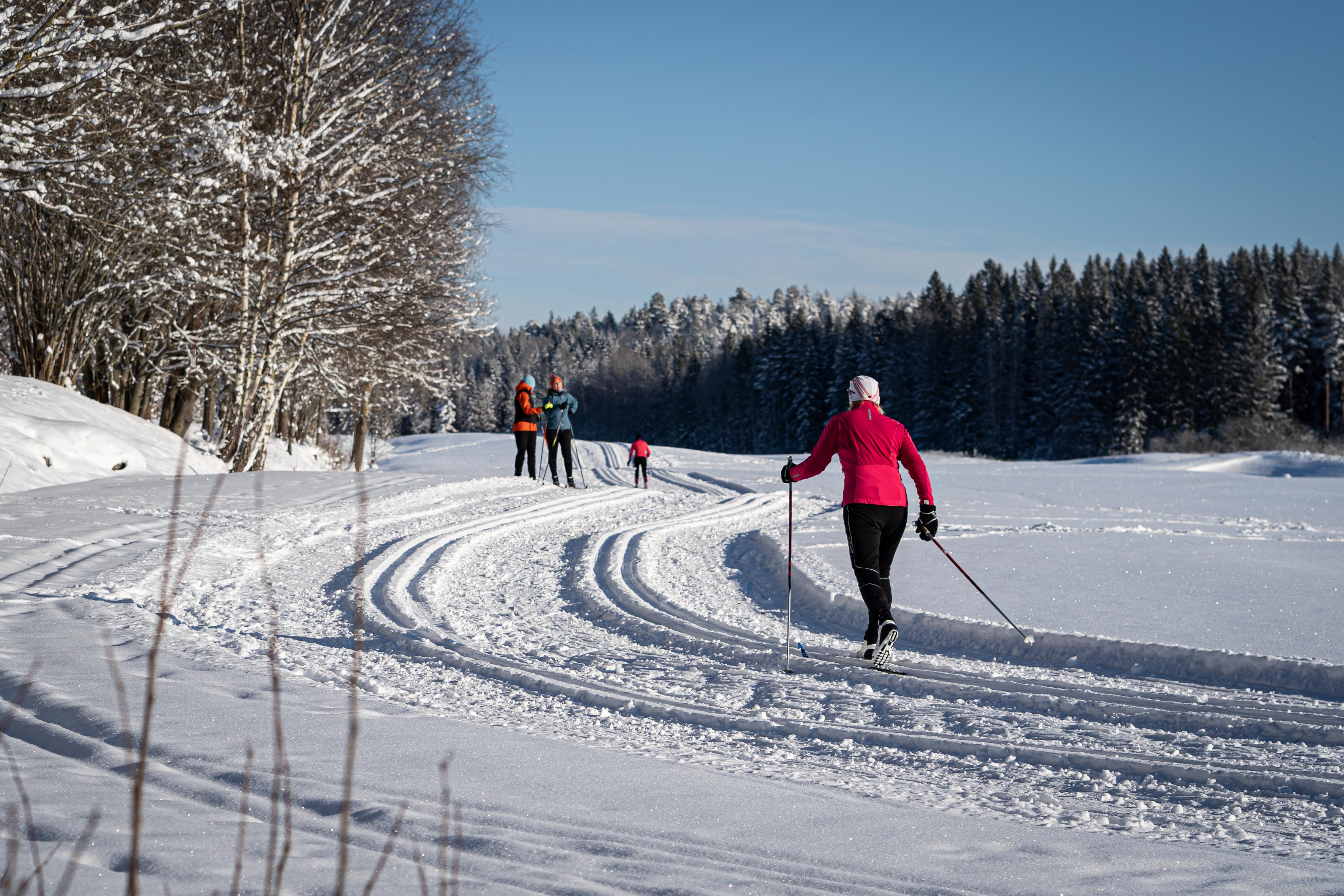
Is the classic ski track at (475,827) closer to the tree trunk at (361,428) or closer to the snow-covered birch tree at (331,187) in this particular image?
the snow-covered birch tree at (331,187)

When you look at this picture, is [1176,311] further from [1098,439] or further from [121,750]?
[121,750]

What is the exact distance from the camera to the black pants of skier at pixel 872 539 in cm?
662

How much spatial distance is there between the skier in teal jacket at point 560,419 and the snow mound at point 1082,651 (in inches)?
379

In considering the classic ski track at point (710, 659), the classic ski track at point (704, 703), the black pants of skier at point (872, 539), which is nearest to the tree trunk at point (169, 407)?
the classic ski track at point (710, 659)

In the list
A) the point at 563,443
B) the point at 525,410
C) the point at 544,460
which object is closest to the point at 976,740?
the point at 525,410

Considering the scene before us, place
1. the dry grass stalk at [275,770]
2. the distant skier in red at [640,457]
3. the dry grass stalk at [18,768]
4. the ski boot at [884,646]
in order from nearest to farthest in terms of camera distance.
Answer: the dry grass stalk at [275,770] < the dry grass stalk at [18,768] < the ski boot at [884,646] < the distant skier in red at [640,457]

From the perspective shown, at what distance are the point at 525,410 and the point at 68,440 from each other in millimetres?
7138

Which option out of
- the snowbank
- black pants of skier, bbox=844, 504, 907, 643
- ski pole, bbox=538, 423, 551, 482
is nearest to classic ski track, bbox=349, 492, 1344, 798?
black pants of skier, bbox=844, 504, 907, 643

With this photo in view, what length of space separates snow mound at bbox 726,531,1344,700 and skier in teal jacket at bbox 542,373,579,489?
31.6 feet

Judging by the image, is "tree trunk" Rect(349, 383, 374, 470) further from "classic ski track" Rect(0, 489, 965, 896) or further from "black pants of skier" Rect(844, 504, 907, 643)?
"classic ski track" Rect(0, 489, 965, 896)

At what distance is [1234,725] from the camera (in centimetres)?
487

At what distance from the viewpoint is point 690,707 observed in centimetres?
523

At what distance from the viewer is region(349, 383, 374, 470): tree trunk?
87.2 feet

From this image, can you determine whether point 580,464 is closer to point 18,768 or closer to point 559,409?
point 559,409
